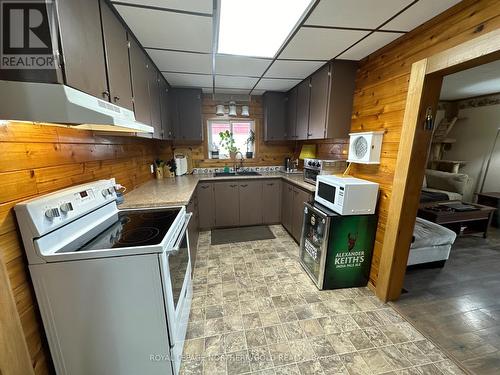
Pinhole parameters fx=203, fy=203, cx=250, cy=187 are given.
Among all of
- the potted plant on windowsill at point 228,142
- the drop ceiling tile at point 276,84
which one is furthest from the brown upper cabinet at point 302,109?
the potted plant on windowsill at point 228,142

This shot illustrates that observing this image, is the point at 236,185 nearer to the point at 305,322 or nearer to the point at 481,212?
the point at 305,322

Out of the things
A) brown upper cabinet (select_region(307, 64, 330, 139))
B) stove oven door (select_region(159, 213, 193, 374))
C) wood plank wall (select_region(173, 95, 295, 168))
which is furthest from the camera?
wood plank wall (select_region(173, 95, 295, 168))

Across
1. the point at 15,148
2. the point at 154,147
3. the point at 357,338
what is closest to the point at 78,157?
the point at 15,148

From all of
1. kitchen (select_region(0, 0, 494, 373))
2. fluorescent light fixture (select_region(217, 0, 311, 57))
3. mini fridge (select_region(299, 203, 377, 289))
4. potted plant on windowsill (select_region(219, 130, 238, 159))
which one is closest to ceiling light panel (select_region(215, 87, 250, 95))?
kitchen (select_region(0, 0, 494, 373))

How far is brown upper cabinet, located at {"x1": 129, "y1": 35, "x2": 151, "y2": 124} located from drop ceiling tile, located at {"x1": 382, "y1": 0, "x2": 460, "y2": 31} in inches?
82.9

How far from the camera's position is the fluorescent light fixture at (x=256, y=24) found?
134 centimetres

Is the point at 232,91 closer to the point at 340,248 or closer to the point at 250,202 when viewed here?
the point at 250,202

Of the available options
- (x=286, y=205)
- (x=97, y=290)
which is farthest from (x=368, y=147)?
(x=97, y=290)

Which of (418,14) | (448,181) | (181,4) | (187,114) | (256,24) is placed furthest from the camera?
(448,181)

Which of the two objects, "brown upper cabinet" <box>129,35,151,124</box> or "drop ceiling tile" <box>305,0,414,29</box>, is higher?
"drop ceiling tile" <box>305,0,414,29</box>

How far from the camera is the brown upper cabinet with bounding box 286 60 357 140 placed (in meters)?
2.35

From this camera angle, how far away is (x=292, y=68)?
2533mm

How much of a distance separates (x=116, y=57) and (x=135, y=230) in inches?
49.4

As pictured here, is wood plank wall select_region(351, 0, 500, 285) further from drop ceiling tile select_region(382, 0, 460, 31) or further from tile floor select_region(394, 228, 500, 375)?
tile floor select_region(394, 228, 500, 375)
